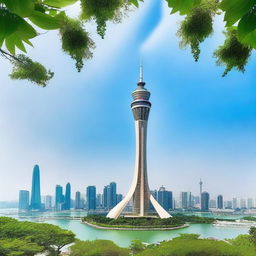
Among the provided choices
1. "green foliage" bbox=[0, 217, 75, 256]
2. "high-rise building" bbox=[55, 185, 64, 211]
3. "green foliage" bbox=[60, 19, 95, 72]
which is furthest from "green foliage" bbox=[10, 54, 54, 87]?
"high-rise building" bbox=[55, 185, 64, 211]

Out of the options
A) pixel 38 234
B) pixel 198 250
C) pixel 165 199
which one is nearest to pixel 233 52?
pixel 198 250

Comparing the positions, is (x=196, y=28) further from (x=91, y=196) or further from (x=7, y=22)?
(x=91, y=196)

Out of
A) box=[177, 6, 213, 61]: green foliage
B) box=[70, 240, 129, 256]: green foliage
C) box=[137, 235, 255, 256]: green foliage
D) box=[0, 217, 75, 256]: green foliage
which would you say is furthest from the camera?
box=[0, 217, 75, 256]: green foliage

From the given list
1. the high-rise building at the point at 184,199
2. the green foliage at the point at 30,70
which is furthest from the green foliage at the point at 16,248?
the high-rise building at the point at 184,199

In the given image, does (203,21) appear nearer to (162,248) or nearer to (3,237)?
(162,248)

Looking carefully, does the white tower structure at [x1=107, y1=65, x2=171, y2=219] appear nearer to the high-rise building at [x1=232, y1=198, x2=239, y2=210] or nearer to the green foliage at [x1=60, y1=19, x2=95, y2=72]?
the green foliage at [x1=60, y1=19, x2=95, y2=72]

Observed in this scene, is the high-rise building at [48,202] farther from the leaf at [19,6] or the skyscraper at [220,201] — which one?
the leaf at [19,6]
